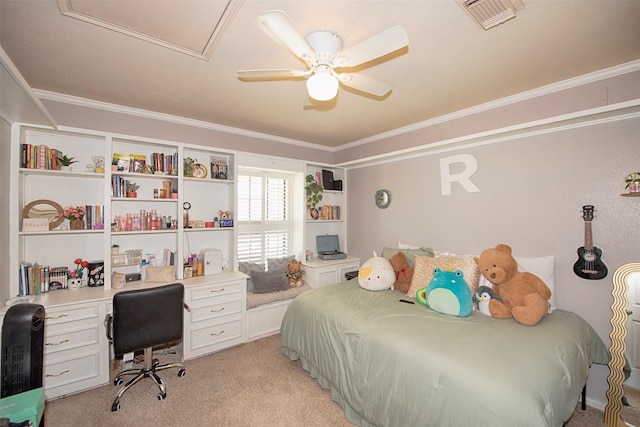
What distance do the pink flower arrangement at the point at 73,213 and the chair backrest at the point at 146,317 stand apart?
1.11 m

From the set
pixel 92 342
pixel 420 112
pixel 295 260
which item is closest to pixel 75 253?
pixel 92 342

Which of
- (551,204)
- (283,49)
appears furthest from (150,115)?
(551,204)

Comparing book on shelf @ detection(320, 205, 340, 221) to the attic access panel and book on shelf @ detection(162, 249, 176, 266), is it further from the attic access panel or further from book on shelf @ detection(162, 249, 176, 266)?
the attic access panel

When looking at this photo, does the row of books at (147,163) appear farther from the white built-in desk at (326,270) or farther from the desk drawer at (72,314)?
the white built-in desk at (326,270)

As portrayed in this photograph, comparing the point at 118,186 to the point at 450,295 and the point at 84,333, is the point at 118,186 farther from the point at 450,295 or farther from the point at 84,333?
the point at 450,295

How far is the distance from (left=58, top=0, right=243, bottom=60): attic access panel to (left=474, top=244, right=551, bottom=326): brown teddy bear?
101 inches

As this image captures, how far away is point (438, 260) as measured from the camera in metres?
2.65

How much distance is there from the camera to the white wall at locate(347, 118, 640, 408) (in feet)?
6.73

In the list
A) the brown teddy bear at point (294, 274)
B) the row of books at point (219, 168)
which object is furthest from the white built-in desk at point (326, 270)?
the row of books at point (219, 168)

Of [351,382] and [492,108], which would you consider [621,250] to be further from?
[351,382]

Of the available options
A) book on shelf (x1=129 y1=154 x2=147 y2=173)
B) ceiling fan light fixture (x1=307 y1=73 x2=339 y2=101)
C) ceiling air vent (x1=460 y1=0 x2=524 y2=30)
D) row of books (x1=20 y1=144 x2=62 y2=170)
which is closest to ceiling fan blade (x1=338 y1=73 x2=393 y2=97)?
ceiling fan light fixture (x1=307 y1=73 x2=339 y2=101)

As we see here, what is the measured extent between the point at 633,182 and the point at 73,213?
4665 mm

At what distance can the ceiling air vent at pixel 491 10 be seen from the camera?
4.56 feet

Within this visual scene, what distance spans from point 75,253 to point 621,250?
188 inches
